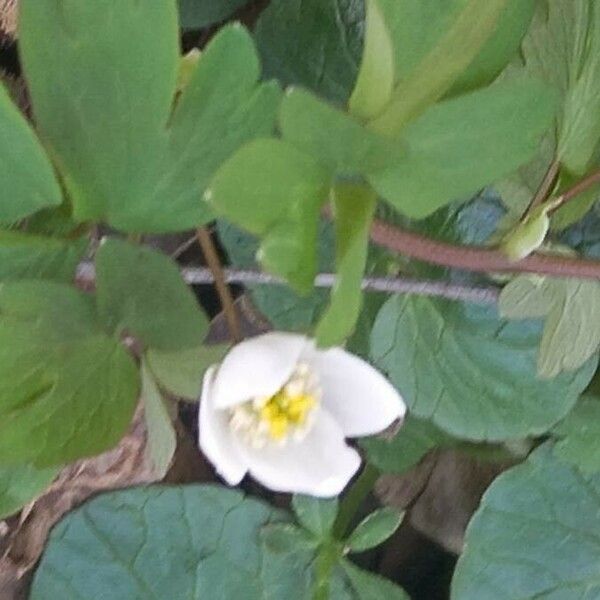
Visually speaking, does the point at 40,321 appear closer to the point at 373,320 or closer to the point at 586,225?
the point at 373,320

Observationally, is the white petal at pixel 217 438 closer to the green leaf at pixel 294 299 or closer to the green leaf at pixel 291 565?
the green leaf at pixel 294 299

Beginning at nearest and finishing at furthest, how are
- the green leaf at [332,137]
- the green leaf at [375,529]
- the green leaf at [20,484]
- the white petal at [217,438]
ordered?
the green leaf at [332,137] < the white petal at [217,438] < the green leaf at [20,484] < the green leaf at [375,529]

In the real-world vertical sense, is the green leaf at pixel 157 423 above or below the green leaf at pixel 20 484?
above

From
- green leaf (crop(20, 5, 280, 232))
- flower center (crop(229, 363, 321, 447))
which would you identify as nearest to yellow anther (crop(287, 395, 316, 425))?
flower center (crop(229, 363, 321, 447))

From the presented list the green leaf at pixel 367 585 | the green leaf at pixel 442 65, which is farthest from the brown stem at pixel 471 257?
the green leaf at pixel 367 585

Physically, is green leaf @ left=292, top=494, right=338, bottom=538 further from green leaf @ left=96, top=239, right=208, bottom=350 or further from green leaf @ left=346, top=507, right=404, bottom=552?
green leaf @ left=96, top=239, right=208, bottom=350

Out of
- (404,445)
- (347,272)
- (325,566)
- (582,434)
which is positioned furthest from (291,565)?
(347,272)

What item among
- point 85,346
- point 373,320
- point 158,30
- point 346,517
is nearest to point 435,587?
point 346,517
